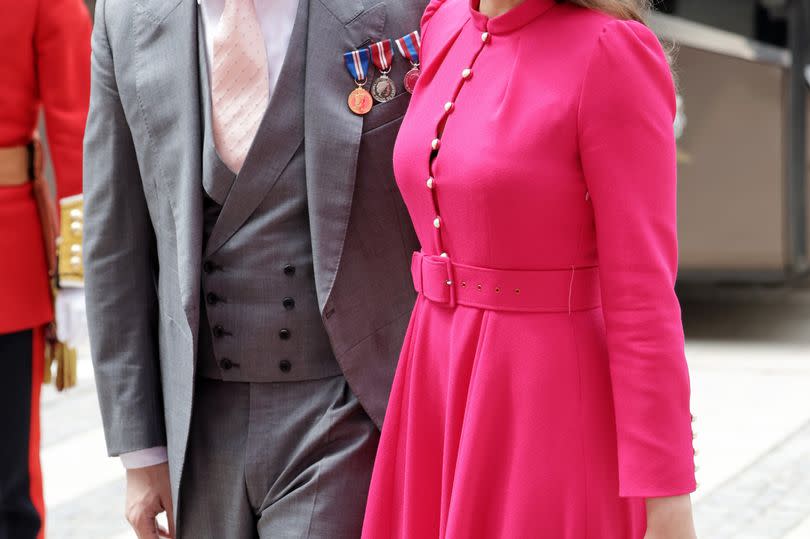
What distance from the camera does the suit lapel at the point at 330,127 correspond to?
8.04 ft

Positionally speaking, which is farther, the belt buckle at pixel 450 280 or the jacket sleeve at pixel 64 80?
the jacket sleeve at pixel 64 80

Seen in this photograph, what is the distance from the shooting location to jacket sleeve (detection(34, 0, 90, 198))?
3562 millimetres

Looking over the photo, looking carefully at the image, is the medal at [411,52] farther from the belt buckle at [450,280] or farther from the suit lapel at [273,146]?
the belt buckle at [450,280]

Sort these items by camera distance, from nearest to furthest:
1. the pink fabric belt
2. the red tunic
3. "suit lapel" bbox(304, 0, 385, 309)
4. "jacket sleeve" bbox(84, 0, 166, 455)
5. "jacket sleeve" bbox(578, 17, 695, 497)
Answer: "jacket sleeve" bbox(578, 17, 695, 497), the pink fabric belt, "suit lapel" bbox(304, 0, 385, 309), "jacket sleeve" bbox(84, 0, 166, 455), the red tunic

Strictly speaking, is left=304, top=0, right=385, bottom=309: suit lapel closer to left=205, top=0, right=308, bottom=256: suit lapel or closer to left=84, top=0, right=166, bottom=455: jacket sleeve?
left=205, top=0, right=308, bottom=256: suit lapel

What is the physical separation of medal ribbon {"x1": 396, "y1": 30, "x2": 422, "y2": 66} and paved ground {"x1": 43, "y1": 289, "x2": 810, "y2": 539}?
296 centimetres

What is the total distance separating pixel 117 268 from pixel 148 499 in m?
0.44

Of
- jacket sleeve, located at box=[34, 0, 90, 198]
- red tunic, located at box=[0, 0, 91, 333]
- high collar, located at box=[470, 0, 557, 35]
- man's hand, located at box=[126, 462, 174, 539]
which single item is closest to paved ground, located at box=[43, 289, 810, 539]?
red tunic, located at box=[0, 0, 91, 333]

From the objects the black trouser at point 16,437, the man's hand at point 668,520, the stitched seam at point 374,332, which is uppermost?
the stitched seam at point 374,332

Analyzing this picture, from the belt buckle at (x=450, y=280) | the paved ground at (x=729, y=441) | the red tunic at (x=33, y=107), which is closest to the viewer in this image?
the belt buckle at (x=450, y=280)

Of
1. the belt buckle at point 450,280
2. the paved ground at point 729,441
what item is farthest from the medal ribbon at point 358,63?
the paved ground at point 729,441

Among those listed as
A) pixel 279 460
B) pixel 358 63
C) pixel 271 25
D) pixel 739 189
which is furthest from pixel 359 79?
pixel 739 189

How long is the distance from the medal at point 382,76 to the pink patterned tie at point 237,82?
191 millimetres

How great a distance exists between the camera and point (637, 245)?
2.07 metres
